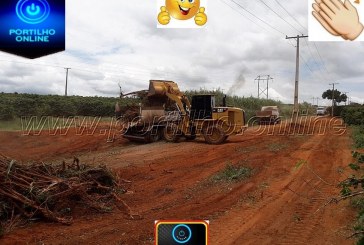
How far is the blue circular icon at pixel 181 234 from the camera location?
1.59 metres

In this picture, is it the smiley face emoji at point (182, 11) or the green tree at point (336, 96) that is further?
the green tree at point (336, 96)

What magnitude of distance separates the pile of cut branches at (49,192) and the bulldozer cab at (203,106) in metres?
9.12

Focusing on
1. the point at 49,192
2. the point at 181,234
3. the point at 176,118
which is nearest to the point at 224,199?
the point at 49,192

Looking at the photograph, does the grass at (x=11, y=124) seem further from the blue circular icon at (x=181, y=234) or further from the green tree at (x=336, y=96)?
the green tree at (x=336, y=96)

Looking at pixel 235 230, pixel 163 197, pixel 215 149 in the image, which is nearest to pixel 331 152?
pixel 215 149

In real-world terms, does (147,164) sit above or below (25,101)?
below

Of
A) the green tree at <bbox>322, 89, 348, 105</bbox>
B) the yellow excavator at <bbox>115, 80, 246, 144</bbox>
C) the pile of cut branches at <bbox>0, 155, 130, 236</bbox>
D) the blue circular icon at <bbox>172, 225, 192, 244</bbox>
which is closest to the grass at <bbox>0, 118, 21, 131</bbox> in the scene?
the yellow excavator at <bbox>115, 80, 246, 144</bbox>

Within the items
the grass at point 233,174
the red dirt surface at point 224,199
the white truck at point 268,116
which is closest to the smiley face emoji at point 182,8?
the red dirt surface at point 224,199

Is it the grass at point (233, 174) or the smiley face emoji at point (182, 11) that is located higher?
the smiley face emoji at point (182, 11)

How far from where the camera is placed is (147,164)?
12.2 m

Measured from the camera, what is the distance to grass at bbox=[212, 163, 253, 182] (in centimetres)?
995

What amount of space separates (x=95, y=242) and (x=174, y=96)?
12441 millimetres

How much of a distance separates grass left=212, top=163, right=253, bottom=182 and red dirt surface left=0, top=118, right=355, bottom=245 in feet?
0.62

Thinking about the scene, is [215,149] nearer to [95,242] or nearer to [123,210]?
[123,210]
